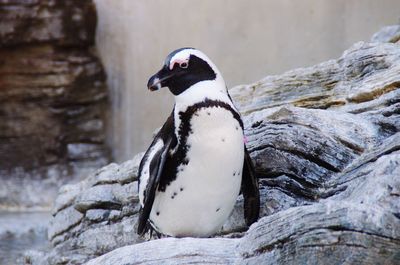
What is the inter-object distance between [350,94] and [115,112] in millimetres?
2301

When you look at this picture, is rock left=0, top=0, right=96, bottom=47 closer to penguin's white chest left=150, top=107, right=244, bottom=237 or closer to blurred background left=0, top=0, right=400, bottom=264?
blurred background left=0, top=0, right=400, bottom=264

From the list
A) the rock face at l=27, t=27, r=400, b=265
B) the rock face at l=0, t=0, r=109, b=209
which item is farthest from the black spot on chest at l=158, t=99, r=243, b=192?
the rock face at l=0, t=0, r=109, b=209

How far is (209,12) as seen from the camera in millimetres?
4004

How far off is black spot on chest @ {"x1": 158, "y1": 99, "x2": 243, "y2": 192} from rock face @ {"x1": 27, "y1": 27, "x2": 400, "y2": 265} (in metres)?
0.21

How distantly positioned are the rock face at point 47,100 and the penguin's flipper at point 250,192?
251 centimetres

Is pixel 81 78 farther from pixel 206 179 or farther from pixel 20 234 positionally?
pixel 206 179

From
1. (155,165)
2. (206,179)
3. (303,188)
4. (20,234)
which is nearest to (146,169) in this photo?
(155,165)

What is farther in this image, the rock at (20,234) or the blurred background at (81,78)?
the blurred background at (81,78)

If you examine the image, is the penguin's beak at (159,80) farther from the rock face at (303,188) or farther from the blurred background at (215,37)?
the blurred background at (215,37)

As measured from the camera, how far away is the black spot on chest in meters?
1.83

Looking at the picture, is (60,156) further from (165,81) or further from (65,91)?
(165,81)

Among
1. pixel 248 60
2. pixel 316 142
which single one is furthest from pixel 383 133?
pixel 248 60

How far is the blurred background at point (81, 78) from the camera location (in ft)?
13.4

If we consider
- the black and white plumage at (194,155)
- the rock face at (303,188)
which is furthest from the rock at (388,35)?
the black and white plumage at (194,155)
